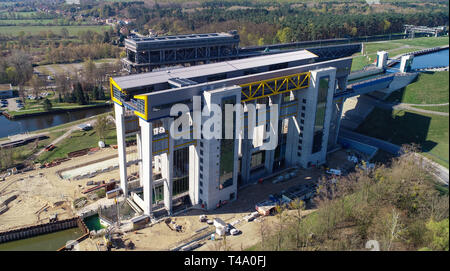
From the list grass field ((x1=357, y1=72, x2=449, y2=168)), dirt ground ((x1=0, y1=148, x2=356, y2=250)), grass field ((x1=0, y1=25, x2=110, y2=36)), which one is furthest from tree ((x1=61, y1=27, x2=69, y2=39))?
grass field ((x1=357, y1=72, x2=449, y2=168))

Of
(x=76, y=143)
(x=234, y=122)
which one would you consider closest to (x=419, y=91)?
(x=234, y=122)

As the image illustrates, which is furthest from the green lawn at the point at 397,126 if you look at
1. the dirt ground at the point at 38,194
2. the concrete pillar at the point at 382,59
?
the dirt ground at the point at 38,194

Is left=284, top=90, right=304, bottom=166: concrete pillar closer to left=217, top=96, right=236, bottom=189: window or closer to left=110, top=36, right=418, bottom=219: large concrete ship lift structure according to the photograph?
left=110, top=36, right=418, bottom=219: large concrete ship lift structure

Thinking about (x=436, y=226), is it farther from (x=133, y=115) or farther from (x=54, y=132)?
(x=54, y=132)

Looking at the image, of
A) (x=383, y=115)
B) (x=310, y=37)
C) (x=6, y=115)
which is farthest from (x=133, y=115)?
(x=310, y=37)

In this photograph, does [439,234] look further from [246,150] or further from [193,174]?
[246,150]

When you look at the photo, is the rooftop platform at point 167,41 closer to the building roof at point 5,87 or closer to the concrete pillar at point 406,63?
the concrete pillar at point 406,63
